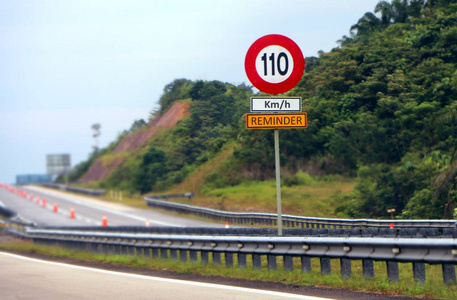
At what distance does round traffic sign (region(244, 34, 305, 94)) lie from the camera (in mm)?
11914

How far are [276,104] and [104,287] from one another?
4.32m

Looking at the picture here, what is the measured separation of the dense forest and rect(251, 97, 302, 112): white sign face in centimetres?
280

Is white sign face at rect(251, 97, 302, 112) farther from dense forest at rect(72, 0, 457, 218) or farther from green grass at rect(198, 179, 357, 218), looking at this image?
green grass at rect(198, 179, 357, 218)

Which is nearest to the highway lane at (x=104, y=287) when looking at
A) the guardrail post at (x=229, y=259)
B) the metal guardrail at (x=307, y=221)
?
the guardrail post at (x=229, y=259)

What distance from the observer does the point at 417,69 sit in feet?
50.6

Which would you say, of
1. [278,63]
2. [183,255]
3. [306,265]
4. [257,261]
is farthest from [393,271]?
[183,255]

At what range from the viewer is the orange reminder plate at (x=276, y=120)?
1208cm

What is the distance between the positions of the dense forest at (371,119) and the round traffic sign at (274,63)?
2.98 m

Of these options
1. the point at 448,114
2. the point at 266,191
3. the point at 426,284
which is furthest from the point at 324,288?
the point at 266,191

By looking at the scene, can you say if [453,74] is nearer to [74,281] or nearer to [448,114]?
[448,114]

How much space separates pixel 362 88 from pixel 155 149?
523cm

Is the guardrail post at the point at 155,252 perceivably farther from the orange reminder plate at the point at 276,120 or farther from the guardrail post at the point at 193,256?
the orange reminder plate at the point at 276,120

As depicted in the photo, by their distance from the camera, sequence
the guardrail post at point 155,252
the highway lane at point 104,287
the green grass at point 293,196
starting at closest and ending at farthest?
the highway lane at point 104,287
the guardrail post at point 155,252
the green grass at point 293,196

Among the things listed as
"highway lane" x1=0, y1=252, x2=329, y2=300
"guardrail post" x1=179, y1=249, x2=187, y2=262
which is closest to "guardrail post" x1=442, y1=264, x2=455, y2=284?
"highway lane" x1=0, y1=252, x2=329, y2=300
